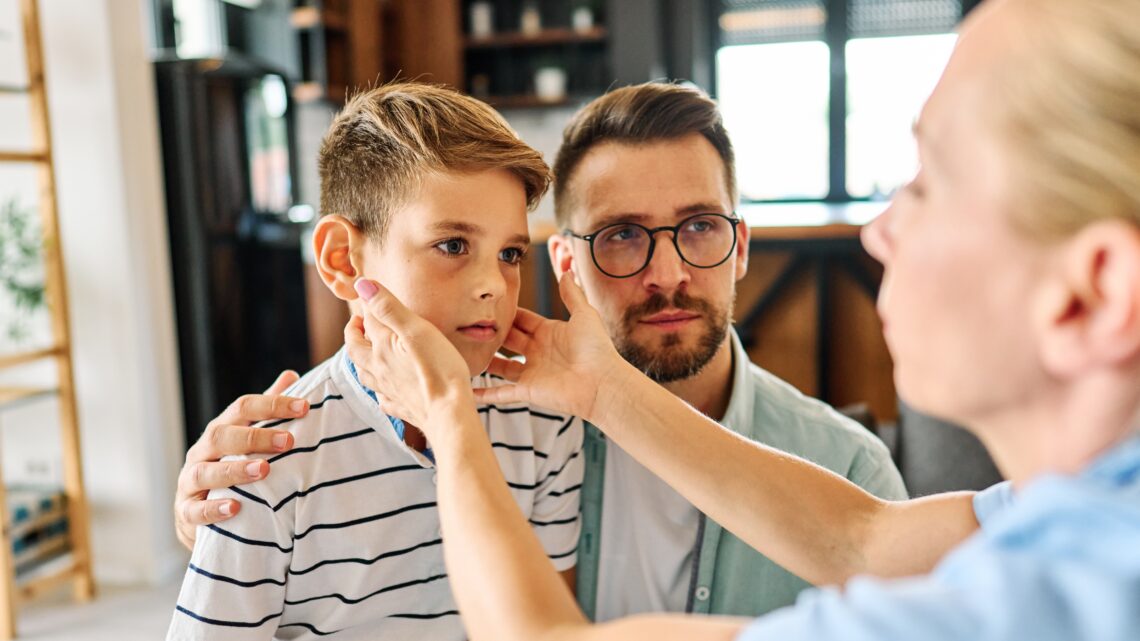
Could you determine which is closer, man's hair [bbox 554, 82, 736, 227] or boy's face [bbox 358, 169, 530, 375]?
boy's face [bbox 358, 169, 530, 375]

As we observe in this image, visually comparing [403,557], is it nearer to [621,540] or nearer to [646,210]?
[621,540]

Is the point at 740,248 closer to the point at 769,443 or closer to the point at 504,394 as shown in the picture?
the point at 769,443

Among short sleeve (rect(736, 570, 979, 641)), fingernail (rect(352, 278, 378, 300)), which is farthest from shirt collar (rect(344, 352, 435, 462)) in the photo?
short sleeve (rect(736, 570, 979, 641))

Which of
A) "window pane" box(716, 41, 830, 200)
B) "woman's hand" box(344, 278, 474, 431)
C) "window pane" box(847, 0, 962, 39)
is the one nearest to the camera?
"woman's hand" box(344, 278, 474, 431)

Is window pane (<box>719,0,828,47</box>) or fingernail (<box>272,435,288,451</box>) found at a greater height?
window pane (<box>719,0,828,47</box>)

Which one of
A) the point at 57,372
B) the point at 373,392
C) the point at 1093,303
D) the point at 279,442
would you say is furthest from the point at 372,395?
the point at 57,372

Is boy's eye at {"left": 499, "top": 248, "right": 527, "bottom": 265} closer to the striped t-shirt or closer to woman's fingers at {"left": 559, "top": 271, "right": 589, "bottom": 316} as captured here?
woman's fingers at {"left": 559, "top": 271, "right": 589, "bottom": 316}

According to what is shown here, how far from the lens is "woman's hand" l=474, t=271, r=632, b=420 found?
1303 millimetres

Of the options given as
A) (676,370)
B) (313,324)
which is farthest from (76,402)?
(676,370)

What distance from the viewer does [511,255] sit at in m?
1.41

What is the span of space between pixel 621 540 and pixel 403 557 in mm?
360

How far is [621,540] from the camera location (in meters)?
1.55

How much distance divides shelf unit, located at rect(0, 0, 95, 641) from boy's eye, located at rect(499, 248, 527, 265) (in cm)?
233

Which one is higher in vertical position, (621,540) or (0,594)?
(621,540)
